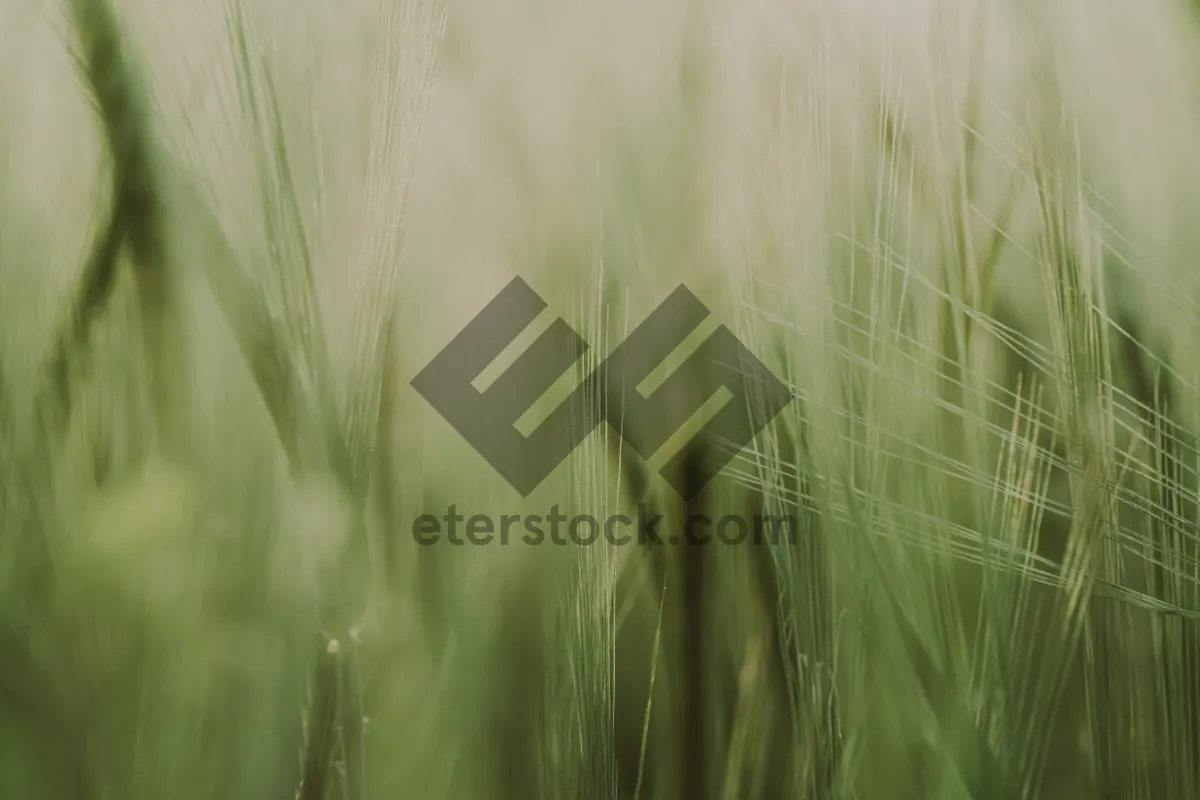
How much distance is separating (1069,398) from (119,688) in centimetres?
70

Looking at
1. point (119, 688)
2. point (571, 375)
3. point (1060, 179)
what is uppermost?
point (1060, 179)

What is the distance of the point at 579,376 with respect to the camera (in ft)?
1.62

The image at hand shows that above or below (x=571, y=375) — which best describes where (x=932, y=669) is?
below

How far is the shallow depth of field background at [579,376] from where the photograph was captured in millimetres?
481

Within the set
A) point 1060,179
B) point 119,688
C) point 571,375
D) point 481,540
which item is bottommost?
point 119,688

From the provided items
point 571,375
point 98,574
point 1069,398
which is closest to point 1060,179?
point 1069,398

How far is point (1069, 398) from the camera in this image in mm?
493

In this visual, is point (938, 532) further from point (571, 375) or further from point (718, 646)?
point (571, 375)

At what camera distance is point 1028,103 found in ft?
1.68

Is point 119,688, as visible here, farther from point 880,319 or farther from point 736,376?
point 880,319

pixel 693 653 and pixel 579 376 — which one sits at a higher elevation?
pixel 579 376

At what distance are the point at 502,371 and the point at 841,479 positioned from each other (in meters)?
0.25

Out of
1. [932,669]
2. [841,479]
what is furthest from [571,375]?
[932,669]

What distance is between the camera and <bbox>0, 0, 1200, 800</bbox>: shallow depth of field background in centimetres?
48
